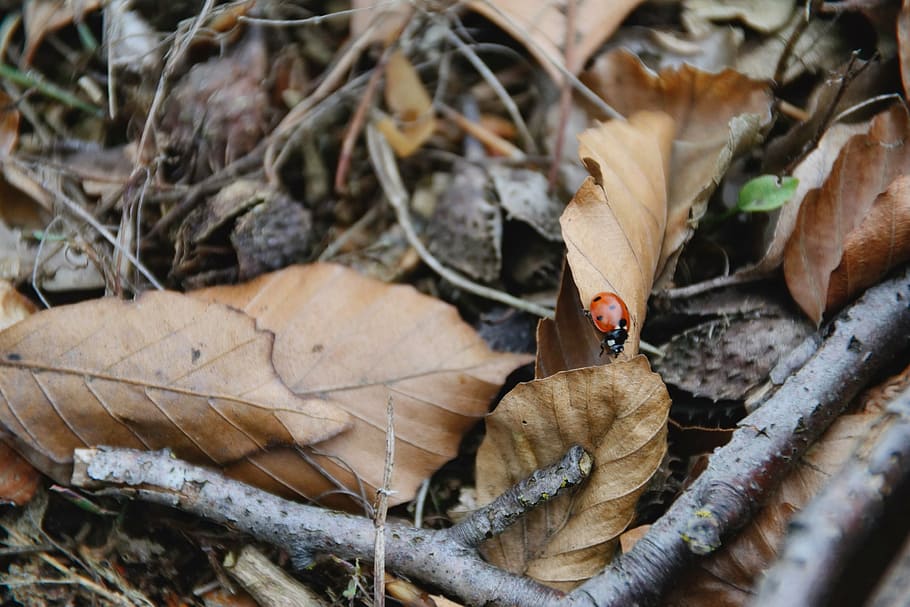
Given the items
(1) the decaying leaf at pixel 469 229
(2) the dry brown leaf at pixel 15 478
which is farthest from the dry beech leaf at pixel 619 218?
(2) the dry brown leaf at pixel 15 478

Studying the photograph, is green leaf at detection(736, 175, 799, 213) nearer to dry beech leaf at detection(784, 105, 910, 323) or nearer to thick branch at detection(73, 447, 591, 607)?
dry beech leaf at detection(784, 105, 910, 323)

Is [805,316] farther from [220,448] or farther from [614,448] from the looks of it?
[220,448]

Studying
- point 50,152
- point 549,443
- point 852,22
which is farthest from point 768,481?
point 50,152

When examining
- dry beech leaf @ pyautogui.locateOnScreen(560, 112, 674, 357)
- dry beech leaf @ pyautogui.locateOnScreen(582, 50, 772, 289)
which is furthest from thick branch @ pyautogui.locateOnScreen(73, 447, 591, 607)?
dry beech leaf @ pyautogui.locateOnScreen(582, 50, 772, 289)

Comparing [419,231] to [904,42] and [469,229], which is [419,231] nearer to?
[469,229]

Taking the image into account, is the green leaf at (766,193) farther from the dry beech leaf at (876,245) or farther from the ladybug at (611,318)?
the ladybug at (611,318)

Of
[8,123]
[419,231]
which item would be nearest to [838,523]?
[419,231]
